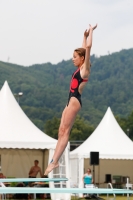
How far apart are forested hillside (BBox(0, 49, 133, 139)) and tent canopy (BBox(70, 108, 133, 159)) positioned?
88329mm

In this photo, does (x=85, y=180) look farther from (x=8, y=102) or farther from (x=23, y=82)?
(x=23, y=82)

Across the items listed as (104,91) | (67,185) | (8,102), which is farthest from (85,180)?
(104,91)

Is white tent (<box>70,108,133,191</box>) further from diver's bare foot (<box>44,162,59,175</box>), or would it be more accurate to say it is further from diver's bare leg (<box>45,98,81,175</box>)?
diver's bare foot (<box>44,162,59,175</box>)

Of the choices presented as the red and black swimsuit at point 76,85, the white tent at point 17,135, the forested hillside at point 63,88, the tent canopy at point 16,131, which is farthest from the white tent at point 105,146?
the forested hillside at point 63,88

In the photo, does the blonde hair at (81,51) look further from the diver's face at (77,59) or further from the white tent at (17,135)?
the white tent at (17,135)

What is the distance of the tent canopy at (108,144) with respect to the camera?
22766 millimetres

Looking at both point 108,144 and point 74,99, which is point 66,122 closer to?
point 74,99

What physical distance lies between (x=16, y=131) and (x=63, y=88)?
125 meters

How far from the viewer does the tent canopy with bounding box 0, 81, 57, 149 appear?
17578 millimetres

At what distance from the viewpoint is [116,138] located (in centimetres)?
2406

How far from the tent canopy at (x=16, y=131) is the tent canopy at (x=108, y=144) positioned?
4.17 metres

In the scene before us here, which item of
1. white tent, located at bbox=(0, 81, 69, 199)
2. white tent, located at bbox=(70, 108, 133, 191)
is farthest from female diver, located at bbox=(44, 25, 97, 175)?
white tent, located at bbox=(70, 108, 133, 191)

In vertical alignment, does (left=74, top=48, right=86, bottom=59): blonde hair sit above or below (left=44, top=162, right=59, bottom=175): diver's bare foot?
above

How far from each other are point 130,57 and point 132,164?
5689 inches
